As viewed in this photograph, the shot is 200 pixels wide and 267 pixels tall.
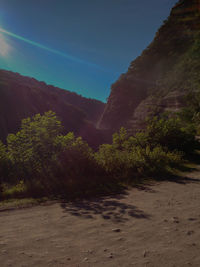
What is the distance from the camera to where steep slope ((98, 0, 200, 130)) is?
4603 centimetres

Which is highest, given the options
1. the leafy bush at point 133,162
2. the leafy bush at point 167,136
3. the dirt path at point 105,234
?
the leafy bush at point 167,136

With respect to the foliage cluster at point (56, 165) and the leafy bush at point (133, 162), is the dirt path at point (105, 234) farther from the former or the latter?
the leafy bush at point (133, 162)

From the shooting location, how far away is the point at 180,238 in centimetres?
290

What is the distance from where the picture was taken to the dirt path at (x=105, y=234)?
2482 millimetres

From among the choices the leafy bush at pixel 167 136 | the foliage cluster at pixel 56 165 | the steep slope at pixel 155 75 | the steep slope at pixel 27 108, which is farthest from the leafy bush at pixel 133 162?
the steep slope at pixel 27 108

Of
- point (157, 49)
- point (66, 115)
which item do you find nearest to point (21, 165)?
point (157, 49)

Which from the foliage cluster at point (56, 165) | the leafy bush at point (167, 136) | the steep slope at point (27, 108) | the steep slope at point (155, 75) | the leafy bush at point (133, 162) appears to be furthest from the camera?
the steep slope at point (27, 108)

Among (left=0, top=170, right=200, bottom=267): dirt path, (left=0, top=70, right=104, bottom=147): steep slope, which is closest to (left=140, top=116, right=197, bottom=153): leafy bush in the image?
(left=0, top=170, right=200, bottom=267): dirt path

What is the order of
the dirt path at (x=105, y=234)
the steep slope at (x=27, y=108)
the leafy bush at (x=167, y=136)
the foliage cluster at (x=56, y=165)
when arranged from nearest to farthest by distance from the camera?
the dirt path at (x=105, y=234)
the foliage cluster at (x=56, y=165)
the leafy bush at (x=167, y=136)
the steep slope at (x=27, y=108)

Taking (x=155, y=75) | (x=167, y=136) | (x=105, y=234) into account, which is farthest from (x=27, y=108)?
(x=105, y=234)

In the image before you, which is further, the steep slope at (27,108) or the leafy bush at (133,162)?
the steep slope at (27,108)

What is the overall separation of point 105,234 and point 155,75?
61.6 meters

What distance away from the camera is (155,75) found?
58219 millimetres

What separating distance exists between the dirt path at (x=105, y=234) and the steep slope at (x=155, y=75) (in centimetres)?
3808
